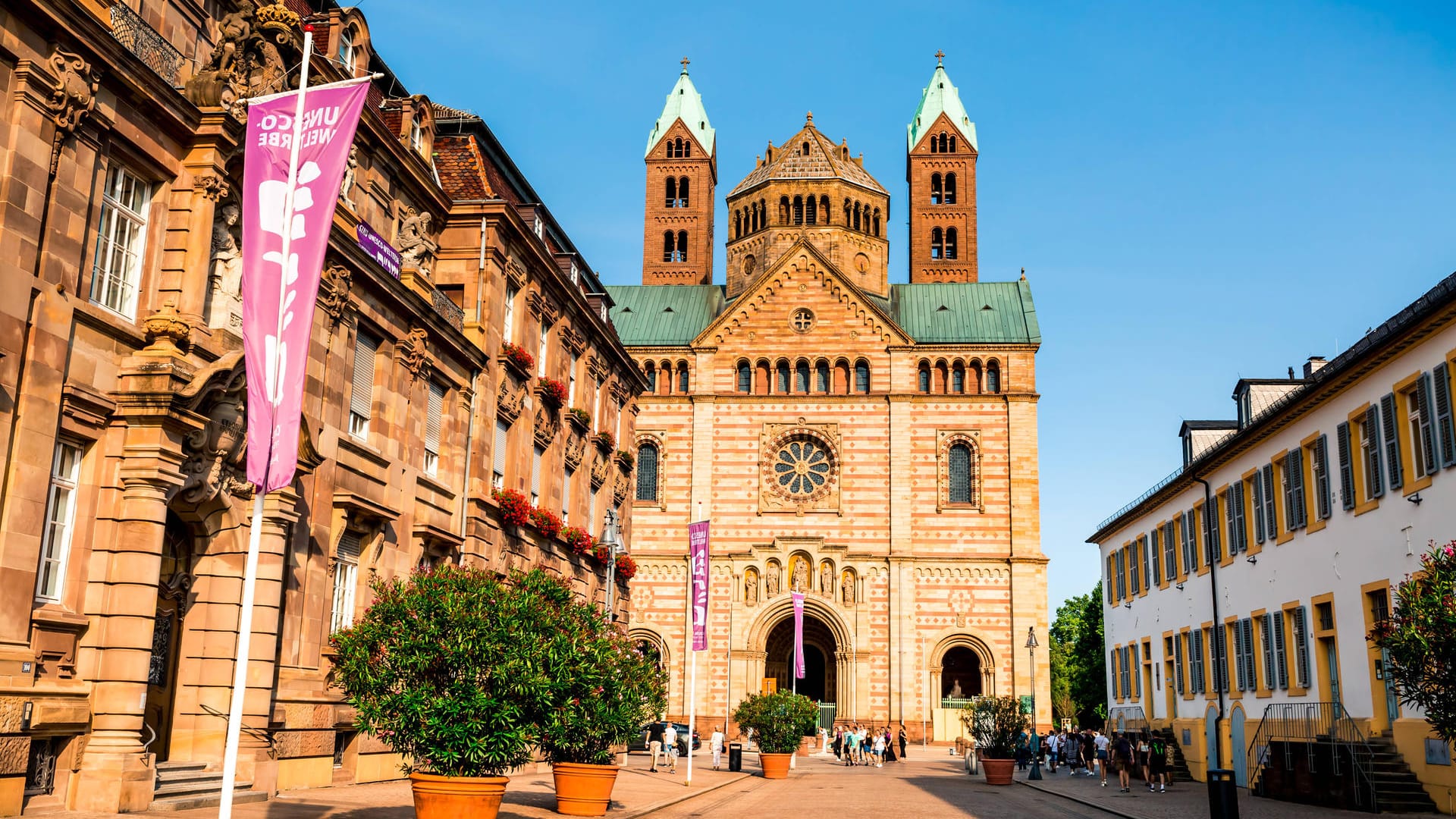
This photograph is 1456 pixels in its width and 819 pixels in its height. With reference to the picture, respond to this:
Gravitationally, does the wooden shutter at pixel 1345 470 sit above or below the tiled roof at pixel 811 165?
below

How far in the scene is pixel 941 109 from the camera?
78062mm

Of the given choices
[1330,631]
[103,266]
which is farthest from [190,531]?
[1330,631]

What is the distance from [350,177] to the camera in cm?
2412

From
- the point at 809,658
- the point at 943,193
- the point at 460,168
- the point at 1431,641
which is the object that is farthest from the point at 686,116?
the point at 1431,641

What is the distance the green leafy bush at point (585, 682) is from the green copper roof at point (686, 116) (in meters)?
60.2

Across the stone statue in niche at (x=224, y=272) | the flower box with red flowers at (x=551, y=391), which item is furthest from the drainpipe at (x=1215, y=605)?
the stone statue in niche at (x=224, y=272)

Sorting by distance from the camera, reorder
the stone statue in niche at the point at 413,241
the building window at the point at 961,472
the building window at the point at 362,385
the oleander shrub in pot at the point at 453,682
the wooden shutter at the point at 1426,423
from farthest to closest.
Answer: the building window at the point at 961,472 < the stone statue in niche at the point at 413,241 < the building window at the point at 362,385 < the wooden shutter at the point at 1426,423 < the oleander shrub in pot at the point at 453,682

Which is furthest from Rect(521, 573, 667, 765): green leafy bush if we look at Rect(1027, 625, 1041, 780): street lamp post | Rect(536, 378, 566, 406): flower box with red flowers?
Rect(1027, 625, 1041, 780): street lamp post

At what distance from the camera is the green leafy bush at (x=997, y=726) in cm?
3778

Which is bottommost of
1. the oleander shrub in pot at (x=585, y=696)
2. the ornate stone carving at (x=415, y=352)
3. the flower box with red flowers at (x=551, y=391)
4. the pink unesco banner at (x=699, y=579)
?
the oleander shrub in pot at (x=585, y=696)

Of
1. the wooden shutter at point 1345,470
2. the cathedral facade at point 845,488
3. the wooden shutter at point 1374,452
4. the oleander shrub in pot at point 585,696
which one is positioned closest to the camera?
the oleander shrub in pot at point 585,696

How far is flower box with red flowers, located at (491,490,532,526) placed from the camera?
29.8 meters

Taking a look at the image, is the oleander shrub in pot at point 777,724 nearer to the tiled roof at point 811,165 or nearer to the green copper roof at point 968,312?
the green copper roof at point 968,312

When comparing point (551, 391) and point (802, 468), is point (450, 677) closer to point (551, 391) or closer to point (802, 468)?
point (551, 391)
